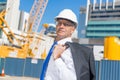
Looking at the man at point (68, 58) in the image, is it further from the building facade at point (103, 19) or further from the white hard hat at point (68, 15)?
the building facade at point (103, 19)

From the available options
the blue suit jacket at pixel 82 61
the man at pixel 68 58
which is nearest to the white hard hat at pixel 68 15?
the man at pixel 68 58

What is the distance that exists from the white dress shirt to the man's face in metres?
0.15

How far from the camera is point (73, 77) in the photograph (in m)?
1.68

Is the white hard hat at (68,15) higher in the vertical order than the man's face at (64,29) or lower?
higher

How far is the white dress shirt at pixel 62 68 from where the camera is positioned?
168 cm

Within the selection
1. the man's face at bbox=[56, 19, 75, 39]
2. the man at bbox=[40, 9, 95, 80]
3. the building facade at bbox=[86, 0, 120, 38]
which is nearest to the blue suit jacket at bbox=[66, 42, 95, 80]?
the man at bbox=[40, 9, 95, 80]

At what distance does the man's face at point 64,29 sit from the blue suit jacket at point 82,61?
0.12 meters

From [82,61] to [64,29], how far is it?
11.9 inches

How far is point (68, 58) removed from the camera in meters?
1.75

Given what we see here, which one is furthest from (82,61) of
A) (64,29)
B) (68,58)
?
(64,29)

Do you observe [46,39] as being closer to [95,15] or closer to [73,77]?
[95,15]

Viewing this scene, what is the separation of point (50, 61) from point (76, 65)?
22 cm

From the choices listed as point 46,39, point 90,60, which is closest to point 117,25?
point 46,39

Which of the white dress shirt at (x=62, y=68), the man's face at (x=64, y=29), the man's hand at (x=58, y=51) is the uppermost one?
the man's face at (x=64, y=29)
